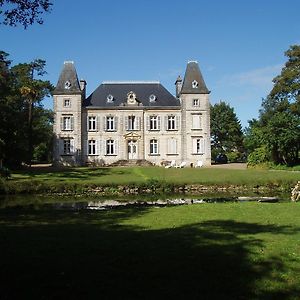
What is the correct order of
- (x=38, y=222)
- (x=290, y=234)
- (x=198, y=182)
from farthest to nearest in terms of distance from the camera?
(x=198, y=182) → (x=38, y=222) → (x=290, y=234)

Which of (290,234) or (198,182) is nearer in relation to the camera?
(290,234)

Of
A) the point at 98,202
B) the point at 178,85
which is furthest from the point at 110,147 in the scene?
the point at 98,202

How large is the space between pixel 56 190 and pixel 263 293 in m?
20.0

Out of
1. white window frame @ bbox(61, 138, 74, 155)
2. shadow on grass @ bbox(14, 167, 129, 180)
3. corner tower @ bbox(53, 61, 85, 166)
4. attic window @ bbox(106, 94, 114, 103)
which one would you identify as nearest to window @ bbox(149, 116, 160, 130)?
attic window @ bbox(106, 94, 114, 103)

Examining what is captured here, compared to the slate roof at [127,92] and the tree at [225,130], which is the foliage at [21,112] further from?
the tree at [225,130]

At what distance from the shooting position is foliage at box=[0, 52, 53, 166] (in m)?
31.8

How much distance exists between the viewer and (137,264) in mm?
5730

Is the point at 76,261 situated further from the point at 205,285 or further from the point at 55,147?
the point at 55,147

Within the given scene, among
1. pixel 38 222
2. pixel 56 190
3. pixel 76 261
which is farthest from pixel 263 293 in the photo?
pixel 56 190

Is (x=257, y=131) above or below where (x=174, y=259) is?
above

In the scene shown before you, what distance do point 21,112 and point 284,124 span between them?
86.0 feet

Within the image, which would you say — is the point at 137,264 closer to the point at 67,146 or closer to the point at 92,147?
the point at 67,146

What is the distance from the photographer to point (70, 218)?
1183 cm

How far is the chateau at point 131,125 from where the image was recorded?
148ft
